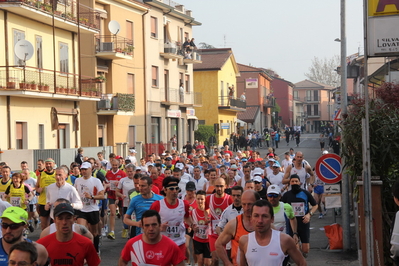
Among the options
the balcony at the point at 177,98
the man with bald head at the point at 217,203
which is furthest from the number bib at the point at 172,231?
the balcony at the point at 177,98

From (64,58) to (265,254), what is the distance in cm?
2637

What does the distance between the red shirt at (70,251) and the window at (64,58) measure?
24803 mm

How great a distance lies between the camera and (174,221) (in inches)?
372

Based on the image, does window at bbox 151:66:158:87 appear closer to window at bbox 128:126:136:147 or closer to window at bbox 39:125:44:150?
window at bbox 128:126:136:147

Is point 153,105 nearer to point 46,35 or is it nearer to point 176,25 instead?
point 176,25

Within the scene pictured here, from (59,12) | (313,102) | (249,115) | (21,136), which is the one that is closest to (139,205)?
(21,136)

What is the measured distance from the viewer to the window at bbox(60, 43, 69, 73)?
30.6 meters

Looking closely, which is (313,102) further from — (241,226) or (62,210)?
(62,210)

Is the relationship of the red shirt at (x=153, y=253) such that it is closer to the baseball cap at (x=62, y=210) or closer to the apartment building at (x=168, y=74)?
the baseball cap at (x=62, y=210)

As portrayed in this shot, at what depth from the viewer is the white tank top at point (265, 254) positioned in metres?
5.83

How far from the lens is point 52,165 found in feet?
48.8

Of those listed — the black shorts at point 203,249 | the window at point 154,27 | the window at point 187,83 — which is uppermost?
the window at point 154,27

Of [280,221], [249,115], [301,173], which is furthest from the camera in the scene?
[249,115]

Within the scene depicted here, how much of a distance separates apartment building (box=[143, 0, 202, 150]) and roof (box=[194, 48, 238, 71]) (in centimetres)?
880
